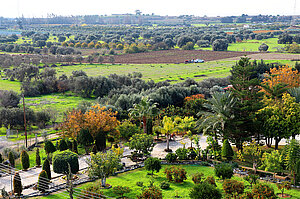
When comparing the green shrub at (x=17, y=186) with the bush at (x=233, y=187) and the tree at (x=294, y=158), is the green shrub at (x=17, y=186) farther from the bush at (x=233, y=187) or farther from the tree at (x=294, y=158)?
the tree at (x=294, y=158)

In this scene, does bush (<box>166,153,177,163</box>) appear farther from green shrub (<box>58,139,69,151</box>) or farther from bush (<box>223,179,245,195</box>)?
green shrub (<box>58,139,69,151</box>)

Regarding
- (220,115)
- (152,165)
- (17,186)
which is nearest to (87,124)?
(152,165)

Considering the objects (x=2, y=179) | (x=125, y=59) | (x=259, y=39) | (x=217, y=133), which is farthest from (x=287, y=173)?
(x=259, y=39)

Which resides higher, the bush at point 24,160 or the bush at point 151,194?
the bush at point 151,194

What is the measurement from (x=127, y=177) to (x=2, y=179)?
1128 centimetres

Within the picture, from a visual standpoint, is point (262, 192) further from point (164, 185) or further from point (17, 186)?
point (17, 186)

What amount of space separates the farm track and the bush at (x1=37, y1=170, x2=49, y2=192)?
3505 inches

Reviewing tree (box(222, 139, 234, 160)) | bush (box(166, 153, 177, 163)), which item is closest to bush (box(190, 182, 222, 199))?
bush (box(166, 153, 177, 163))

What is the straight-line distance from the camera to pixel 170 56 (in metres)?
128

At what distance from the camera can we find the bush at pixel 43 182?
26672 millimetres

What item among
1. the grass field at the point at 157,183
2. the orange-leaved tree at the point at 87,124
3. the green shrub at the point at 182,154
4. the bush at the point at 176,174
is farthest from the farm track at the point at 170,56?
the bush at the point at 176,174

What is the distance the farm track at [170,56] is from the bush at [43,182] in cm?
8903

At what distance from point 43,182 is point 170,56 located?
344ft

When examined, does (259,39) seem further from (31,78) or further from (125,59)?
(31,78)
